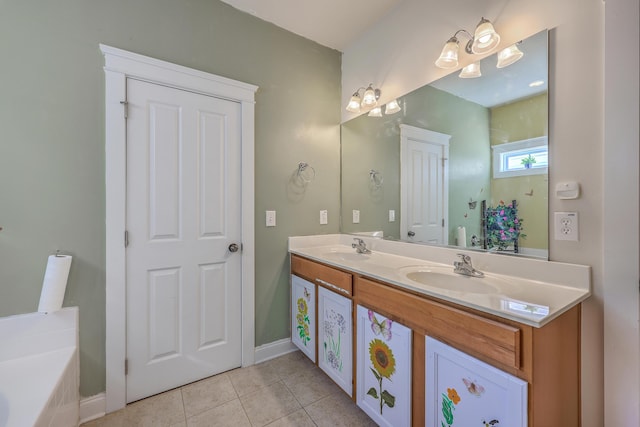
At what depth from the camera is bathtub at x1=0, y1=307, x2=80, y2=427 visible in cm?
106

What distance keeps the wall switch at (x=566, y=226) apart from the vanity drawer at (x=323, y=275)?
0.96 m

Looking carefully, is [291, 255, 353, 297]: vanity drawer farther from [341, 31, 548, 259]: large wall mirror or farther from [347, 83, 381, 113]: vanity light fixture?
[347, 83, 381, 113]: vanity light fixture

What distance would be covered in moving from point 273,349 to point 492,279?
1612mm

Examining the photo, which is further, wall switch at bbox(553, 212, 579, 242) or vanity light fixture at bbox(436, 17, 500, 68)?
vanity light fixture at bbox(436, 17, 500, 68)

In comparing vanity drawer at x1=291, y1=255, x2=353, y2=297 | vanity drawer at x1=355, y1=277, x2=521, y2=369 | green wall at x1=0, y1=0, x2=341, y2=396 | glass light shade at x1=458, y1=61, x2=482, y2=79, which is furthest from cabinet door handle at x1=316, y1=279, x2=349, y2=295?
glass light shade at x1=458, y1=61, x2=482, y2=79

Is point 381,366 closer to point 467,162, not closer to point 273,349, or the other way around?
point 273,349

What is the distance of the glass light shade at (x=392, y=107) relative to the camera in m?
1.90

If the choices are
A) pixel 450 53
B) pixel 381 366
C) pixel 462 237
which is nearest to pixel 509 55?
pixel 450 53

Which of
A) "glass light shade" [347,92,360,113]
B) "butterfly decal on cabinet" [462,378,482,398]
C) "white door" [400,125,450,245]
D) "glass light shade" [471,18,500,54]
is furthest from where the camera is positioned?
"glass light shade" [347,92,360,113]

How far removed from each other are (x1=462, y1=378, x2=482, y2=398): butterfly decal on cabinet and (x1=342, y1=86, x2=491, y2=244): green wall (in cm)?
76

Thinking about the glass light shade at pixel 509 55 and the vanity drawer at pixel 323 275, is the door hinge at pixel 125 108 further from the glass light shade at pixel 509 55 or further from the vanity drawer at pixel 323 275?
the glass light shade at pixel 509 55

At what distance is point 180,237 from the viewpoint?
1.71 m

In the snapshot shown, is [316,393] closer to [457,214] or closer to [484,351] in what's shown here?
[484,351]

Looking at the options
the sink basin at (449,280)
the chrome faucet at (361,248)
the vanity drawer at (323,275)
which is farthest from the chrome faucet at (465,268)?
the chrome faucet at (361,248)
